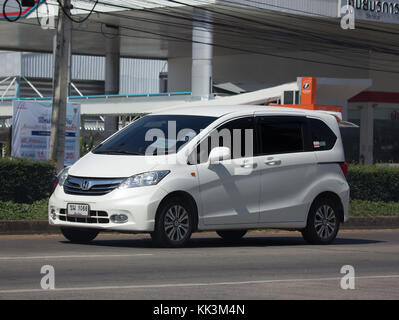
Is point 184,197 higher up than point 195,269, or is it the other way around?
point 184,197

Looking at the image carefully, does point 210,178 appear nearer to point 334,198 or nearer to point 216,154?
point 216,154

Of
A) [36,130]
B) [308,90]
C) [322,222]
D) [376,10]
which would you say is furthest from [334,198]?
[376,10]

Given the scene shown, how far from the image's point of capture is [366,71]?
53688mm

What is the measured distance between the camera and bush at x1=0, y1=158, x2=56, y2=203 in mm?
17203

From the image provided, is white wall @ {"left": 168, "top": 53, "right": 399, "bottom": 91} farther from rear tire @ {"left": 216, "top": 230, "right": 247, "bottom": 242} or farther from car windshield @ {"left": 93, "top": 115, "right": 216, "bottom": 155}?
car windshield @ {"left": 93, "top": 115, "right": 216, "bottom": 155}

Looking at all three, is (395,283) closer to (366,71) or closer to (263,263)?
Result: (263,263)

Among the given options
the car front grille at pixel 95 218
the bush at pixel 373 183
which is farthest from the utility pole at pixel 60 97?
the car front grille at pixel 95 218

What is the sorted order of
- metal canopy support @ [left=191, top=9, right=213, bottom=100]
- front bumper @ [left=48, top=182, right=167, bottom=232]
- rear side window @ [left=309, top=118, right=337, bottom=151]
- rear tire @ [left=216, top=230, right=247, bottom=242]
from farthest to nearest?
metal canopy support @ [left=191, top=9, right=213, bottom=100] → rear tire @ [left=216, top=230, right=247, bottom=242] → rear side window @ [left=309, top=118, right=337, bottom=151] → front bumper @ [left=48, top=182, right=167, bottom=232]

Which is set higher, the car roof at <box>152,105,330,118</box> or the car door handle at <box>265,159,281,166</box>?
the car roof at <box>152,105,330,118</box>

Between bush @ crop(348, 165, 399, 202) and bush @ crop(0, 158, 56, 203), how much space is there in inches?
301

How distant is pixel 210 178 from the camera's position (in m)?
12.9

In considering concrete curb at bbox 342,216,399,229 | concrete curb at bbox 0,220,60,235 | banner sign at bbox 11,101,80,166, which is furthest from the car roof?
banner sign at bbox 11,101,80,166

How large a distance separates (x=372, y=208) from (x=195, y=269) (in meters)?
11.7

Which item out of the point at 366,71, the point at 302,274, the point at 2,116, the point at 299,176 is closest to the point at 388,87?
the point at 366,71
